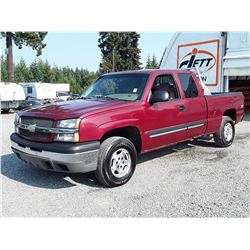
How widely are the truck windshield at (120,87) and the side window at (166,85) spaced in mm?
264

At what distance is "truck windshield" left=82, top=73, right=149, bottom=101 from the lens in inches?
202

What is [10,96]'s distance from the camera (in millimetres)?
18641

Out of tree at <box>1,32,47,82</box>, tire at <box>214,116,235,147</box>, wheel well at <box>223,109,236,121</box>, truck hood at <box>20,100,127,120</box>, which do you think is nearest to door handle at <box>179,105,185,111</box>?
truck hood at <box>20,100,127,120</box>

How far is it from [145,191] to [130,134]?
1.08m

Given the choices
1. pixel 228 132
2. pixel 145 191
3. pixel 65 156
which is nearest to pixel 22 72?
pixel 228 132

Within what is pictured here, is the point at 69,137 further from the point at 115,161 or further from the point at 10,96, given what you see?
the point at 10,96

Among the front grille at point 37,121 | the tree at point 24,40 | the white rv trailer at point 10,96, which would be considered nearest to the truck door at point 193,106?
the front grille at point 37,121

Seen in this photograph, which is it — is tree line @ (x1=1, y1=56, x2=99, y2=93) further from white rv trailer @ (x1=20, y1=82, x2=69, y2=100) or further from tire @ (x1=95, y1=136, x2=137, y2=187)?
tire @ (x1=95, y1=136, x2=137, y2=187)

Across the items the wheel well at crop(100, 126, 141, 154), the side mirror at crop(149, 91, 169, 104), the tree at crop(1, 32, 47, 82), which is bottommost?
the wheel well at crop(100, 126, 141, 154)

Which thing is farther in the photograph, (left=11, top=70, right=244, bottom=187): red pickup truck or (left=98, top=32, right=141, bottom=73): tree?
(left=98, top=32, right=141, bottom=73): tree

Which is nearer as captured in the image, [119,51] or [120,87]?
[120,87]

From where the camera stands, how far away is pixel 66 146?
4074 millimetres

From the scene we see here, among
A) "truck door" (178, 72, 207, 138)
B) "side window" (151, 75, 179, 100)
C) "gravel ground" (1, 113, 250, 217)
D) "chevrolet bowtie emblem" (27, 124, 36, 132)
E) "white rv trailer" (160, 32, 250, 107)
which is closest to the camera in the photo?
"gravel ground" (1, 113, 250, 217)

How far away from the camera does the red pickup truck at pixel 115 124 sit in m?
4.14
